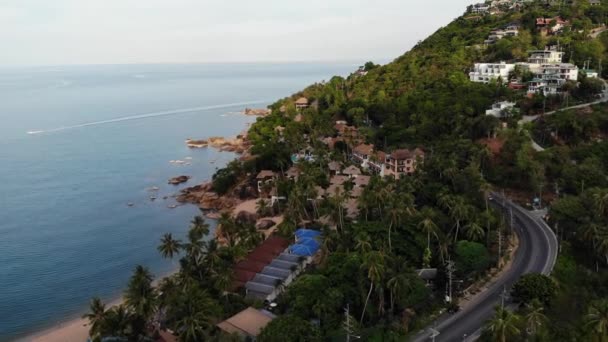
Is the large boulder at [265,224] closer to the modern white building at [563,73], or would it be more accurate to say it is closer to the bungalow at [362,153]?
the bungalow at [362,153]

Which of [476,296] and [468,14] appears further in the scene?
[468,14]

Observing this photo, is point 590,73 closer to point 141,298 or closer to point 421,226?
point 421,226

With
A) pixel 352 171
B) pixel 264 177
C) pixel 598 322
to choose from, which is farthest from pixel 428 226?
pixel 264 177

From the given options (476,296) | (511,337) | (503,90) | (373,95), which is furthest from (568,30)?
(511,337)

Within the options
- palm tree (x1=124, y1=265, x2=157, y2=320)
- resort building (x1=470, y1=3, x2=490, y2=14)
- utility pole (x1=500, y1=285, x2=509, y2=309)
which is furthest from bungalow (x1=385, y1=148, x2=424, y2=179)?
resort building (x1=470, y1=3, x2=490, y2=14)

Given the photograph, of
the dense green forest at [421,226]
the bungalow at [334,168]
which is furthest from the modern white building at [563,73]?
the bungalow at [334,168]

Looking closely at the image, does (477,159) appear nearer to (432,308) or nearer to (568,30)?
(432,308)

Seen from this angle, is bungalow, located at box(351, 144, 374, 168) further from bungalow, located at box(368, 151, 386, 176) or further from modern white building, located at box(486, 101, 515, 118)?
modern white building, located at box(486, 101, 515, 118)
